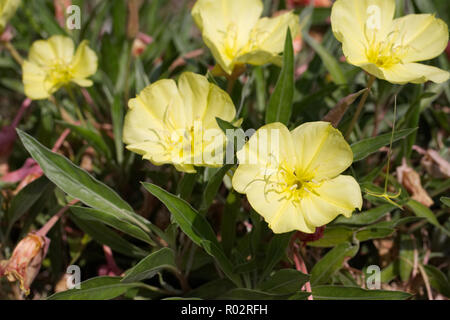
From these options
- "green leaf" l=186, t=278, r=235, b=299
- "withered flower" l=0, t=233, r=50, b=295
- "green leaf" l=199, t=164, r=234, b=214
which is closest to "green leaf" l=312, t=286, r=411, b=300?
"green leaf" l=186, t=278, r=235, b=299

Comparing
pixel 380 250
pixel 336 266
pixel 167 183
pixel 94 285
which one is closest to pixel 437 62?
pixel 380 250

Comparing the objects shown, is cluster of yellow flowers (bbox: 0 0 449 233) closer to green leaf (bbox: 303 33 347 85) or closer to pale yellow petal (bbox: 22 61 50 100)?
pale yellow petal (bbox: 22 61 50 100)

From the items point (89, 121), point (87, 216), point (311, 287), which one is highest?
point (89, 121)

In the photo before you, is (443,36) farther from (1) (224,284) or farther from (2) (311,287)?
(1) (224,284)

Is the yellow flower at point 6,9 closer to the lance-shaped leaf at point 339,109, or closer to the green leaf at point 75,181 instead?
the green leaf at point 75,181

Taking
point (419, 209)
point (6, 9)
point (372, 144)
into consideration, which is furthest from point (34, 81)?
point (419, 209)

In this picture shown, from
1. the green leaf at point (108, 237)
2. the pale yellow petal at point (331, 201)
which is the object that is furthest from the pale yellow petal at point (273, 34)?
the green leaf at point (108, 237)
